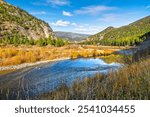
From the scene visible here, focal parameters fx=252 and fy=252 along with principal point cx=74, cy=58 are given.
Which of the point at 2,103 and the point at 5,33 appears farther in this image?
the point at 5,33

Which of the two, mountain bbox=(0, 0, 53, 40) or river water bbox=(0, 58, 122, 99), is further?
mountain bbox=(0, 0, 53, 40)

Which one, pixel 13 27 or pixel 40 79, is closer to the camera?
pixel 40 79

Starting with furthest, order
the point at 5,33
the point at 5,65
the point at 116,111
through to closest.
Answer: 1. the point at 5,33
2. the point at 5,65
3. the point at 116,111

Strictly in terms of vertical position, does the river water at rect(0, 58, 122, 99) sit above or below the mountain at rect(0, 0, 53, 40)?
below

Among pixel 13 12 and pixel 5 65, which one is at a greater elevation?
pixel 13 12

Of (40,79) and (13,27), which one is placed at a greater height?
(13,27)

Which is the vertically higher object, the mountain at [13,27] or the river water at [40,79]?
the mountain at [13,27]

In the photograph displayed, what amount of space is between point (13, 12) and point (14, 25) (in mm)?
29340

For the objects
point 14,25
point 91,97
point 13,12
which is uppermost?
point 13,12

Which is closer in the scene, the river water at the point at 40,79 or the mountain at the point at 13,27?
the river water at the point at 40,79

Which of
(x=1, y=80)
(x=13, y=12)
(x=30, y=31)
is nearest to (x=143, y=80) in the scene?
(x=1, y=80)

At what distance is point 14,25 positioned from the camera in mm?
140875

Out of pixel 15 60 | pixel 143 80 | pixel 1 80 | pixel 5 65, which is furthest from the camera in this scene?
pixel 15 60

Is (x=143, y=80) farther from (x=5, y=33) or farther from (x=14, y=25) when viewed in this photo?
(x=14, y=25)
